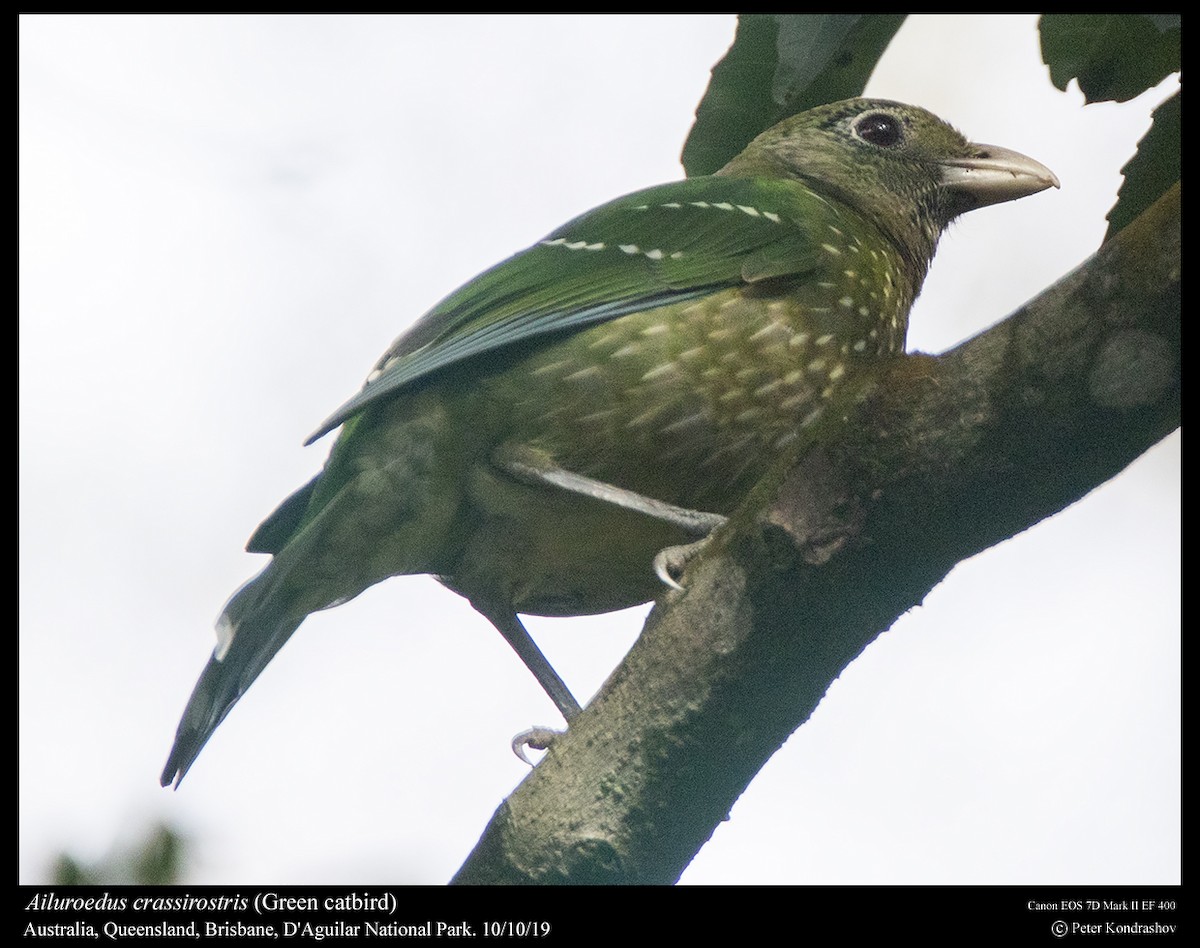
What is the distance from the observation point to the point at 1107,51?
293 centimetres

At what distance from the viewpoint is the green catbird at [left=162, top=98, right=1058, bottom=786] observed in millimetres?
3785

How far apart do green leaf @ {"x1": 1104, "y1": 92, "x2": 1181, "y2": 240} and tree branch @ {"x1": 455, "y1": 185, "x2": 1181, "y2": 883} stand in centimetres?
46

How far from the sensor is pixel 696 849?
9.37 feet

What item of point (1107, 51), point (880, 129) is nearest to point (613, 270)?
point (880, 129)

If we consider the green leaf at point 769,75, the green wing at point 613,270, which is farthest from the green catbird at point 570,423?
the green leaf at point 769,75

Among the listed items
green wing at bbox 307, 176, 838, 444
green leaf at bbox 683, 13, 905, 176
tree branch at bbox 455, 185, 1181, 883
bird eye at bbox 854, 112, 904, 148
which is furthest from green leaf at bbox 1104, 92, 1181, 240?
bird eye at bbox 854, 112, 904, 148

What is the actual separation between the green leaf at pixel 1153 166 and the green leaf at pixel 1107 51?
0.30m

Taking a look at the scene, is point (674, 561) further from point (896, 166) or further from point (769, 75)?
point (896, 166)

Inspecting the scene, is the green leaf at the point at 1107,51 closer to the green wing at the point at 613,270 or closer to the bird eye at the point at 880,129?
the green wing at the point at 613,270

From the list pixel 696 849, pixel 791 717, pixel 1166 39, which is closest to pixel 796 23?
pixel 1166 39
